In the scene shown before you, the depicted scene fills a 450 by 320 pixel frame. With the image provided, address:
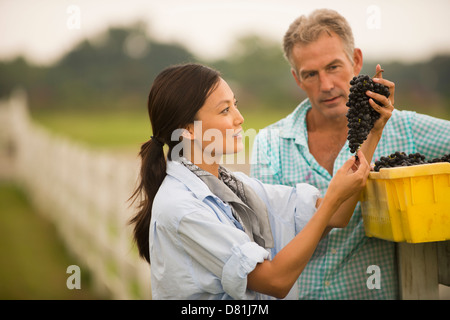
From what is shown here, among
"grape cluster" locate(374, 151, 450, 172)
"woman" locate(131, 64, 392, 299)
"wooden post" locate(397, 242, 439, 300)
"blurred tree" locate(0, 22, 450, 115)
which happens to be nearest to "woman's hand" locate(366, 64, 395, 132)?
"woman" locate(131, 64, 392, 299)

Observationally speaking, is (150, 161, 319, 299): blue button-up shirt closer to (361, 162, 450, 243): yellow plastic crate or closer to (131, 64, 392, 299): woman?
(131, 64, 392, 299): woman

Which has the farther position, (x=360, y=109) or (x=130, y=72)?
(x=130, y=72)

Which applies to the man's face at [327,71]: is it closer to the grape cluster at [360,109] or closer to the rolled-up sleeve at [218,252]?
the grape cluster at [360,109]

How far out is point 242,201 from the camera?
2.13 m

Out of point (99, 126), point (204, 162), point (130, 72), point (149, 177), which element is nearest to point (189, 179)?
point (204, 162)

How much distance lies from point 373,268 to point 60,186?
6.67 m

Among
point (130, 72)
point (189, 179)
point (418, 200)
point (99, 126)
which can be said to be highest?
point (130, 72)

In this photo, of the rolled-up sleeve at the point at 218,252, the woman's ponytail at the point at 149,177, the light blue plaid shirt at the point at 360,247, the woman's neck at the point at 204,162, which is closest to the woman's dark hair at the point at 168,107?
the woman's ponytail at the point at 149,177

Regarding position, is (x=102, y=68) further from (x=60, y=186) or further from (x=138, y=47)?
(x=60, y=186)

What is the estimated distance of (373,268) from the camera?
245 centimetres

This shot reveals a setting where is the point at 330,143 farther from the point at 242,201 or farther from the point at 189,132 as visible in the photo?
the point at 189,132

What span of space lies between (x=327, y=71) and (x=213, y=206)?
1.15 m

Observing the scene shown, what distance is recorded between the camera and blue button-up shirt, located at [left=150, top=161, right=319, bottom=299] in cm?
176
